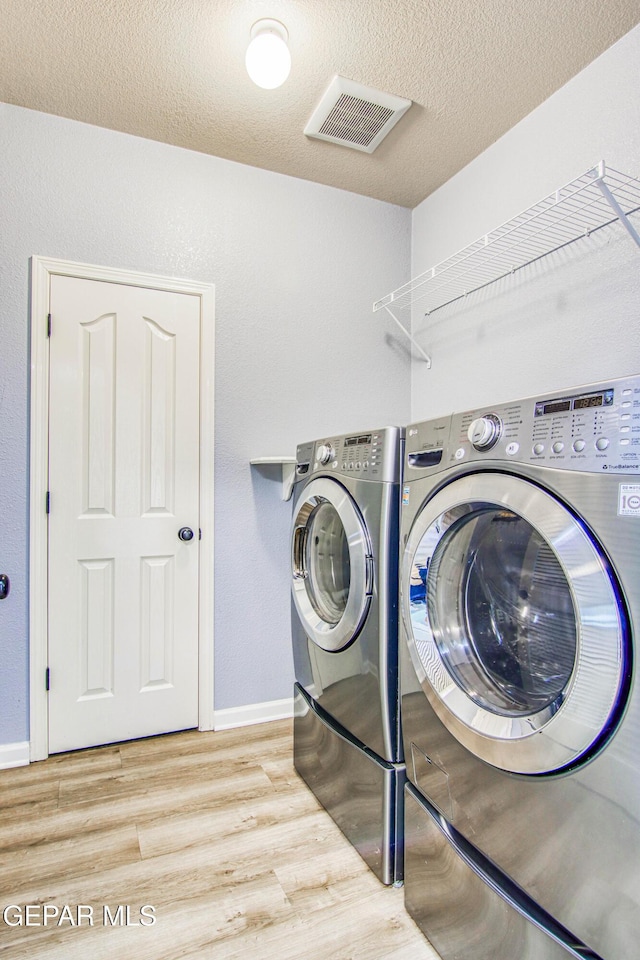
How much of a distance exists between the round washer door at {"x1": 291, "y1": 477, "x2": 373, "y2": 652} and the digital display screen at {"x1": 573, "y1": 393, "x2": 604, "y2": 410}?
0.70 m

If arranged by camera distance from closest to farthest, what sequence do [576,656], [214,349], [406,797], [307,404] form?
[576,656] < [406,797] < [214,349] < [307,404]

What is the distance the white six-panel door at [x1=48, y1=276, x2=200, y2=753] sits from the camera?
2164 mm

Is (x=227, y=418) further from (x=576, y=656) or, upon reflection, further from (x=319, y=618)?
(x=576, y=656)

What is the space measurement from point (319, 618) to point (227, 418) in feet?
A: 3.50

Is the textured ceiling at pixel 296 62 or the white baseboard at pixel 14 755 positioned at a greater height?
the textured ceiling at pixel 296 62

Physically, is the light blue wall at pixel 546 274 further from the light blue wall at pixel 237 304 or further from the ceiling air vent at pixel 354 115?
the ceiling air vent at pixel 354 115

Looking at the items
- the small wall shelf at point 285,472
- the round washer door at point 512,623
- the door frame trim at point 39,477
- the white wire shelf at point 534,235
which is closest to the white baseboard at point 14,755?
the door frame trim at point 39,477

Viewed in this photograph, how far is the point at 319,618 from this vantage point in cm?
181

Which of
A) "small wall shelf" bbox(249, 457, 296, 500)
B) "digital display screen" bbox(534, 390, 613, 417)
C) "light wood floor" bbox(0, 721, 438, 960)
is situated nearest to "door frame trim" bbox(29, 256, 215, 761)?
"light wood floor" bbox(0, 721, 438, 960)

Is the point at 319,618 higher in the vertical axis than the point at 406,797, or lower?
higher

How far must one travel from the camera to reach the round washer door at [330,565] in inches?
58.8

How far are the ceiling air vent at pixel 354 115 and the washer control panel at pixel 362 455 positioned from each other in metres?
1.30

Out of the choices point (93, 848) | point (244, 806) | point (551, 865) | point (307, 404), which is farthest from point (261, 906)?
point (307, 404)

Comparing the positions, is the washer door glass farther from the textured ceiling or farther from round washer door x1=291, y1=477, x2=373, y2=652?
the textured ceiling
